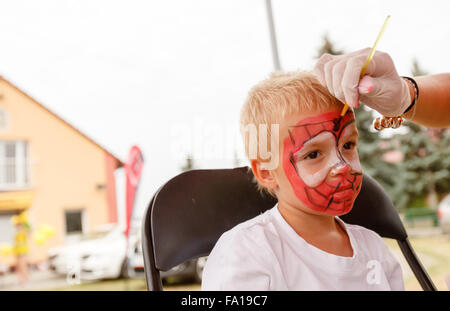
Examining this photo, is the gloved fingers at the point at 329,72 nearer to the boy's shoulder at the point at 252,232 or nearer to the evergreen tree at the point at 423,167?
the boy's shoulder at the point at 252,232

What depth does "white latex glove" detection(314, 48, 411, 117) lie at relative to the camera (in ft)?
1.70

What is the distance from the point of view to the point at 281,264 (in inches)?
24.3

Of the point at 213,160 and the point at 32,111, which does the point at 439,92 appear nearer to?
the point at 213,160

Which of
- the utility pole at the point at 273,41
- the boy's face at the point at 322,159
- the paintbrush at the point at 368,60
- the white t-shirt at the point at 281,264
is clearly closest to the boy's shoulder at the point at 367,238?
the white t-shirt at the point at 281,264

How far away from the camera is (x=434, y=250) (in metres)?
3.32

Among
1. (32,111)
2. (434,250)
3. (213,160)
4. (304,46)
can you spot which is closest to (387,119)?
(213,160)

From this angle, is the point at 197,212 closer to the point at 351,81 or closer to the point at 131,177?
the point at 351,81

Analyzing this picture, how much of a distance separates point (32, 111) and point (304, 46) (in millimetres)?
6413

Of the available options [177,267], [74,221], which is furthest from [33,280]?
[177,267]

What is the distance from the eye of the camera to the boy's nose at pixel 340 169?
→ 0.58m

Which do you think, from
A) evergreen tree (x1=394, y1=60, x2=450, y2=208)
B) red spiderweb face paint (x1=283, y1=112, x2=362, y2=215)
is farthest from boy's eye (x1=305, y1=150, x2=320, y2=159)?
evergreen tree (x1=394, y1=60, x2=450, y2=208)

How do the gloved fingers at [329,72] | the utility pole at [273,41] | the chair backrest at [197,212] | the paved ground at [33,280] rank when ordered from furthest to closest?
1. the paved ground at [33,280]
2. the utility pole at [273,41]
3. the chair backrest at [197,212]
4. the gloved fingers at [329,72]

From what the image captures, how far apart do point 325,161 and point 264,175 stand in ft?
0.40
